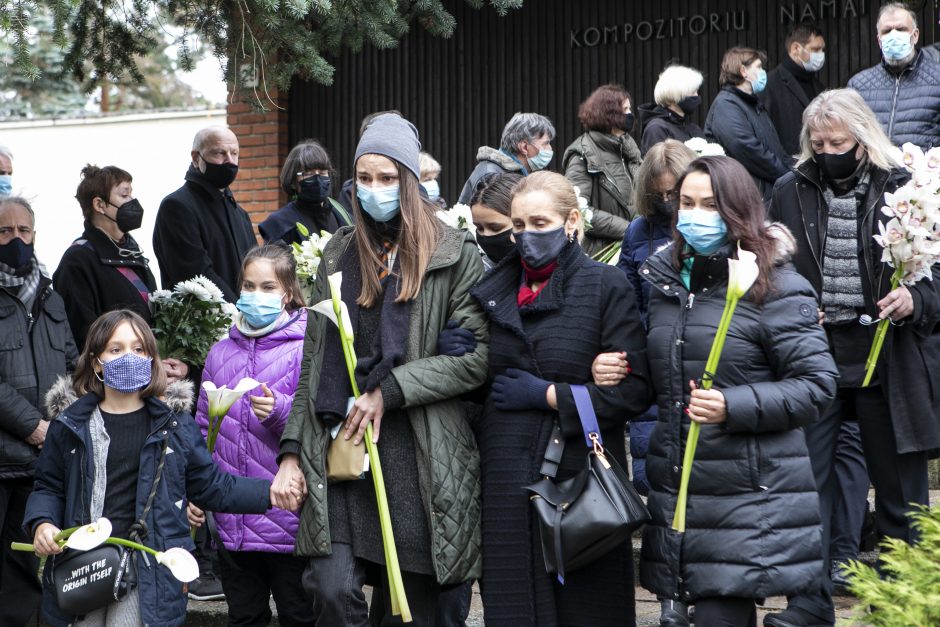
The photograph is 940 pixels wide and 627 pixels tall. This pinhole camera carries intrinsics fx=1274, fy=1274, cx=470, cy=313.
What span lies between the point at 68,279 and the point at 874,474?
420 centimetres

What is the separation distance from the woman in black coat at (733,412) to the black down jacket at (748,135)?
3756 mm

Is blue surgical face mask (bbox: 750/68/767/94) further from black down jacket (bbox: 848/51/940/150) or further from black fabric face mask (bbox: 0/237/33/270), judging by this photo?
black fabric face mask (bbox: 0/237/33/270)

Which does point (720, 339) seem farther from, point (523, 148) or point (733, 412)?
point (523, 148)

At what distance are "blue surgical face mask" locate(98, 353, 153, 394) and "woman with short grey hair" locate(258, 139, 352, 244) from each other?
258 centimetres

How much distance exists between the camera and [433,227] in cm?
463

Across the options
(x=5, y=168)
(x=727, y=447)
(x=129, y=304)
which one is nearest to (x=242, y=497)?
(x=727, y=447)

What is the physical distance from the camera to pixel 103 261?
A: 686 centimetres

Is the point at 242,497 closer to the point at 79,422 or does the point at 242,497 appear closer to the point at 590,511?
the point at 79,422

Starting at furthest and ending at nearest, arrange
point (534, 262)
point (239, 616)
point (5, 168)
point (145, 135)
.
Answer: point (145, 135) < point (5, 168) < point (239, 616) < point (534, 262)

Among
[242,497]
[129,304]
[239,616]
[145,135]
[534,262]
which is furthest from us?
[145,135]

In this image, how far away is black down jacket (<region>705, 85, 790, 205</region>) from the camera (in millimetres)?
8047

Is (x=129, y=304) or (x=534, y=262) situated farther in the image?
(x=129, y=304)

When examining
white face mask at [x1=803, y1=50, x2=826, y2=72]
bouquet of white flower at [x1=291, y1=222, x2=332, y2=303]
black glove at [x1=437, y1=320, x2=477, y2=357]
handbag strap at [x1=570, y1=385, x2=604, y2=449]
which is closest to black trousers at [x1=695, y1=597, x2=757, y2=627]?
handbag strap at [x1=570, y1=385, x2=604, y2=449]

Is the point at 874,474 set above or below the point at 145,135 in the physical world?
below
